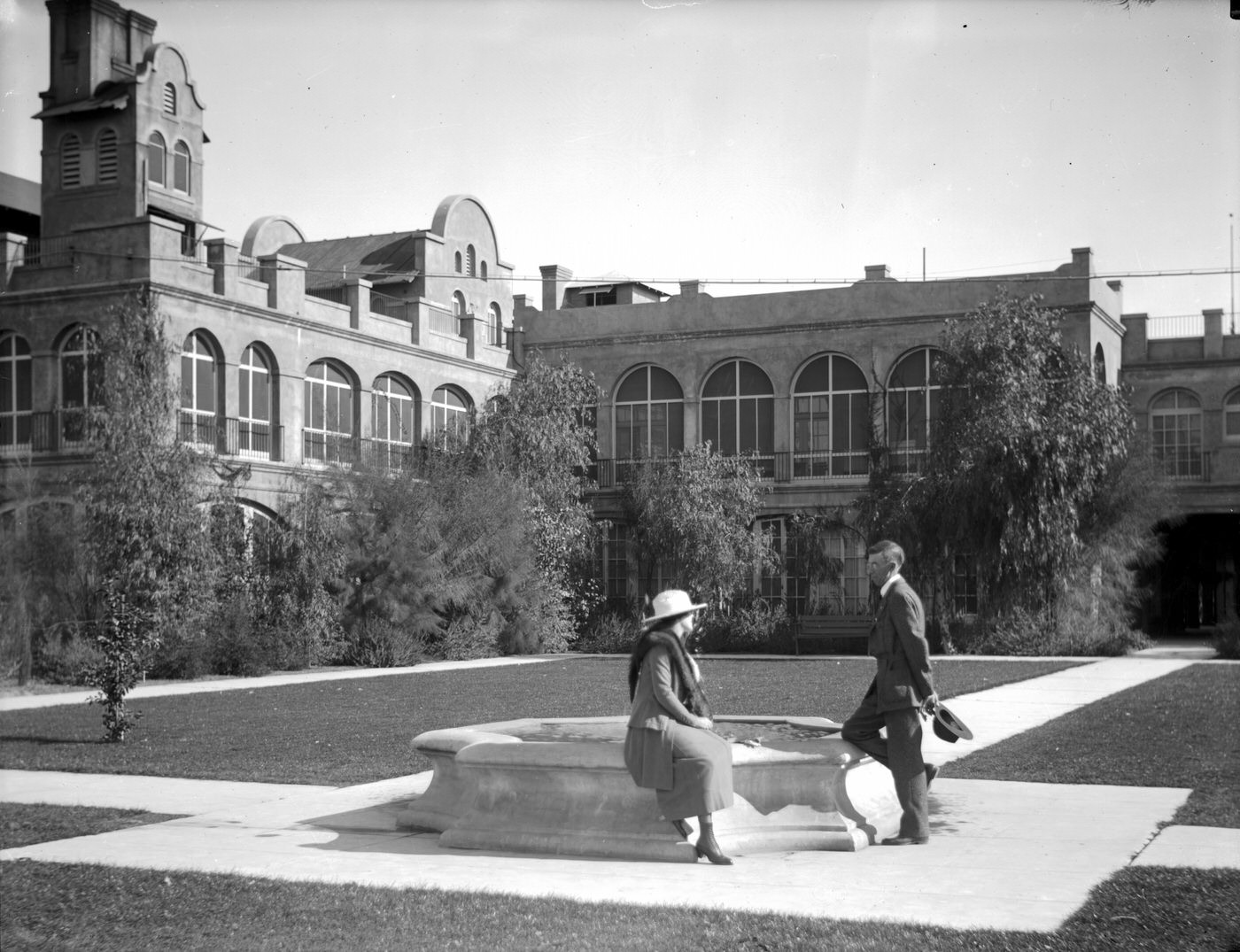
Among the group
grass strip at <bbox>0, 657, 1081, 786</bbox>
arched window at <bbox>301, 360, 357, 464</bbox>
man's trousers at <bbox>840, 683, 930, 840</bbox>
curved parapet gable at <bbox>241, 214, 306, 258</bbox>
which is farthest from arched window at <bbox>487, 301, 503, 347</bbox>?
man's trousers at <bbox>840, 683, 930, 840</bbox>

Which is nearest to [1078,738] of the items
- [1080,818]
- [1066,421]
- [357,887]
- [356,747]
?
[1080,818]

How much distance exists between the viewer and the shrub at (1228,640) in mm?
30094

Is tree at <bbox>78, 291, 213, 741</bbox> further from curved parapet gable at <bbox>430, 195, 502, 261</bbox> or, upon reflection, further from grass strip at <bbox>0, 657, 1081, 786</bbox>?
curved parapet gable at <bbox>430, 195, 502, 261</bbox>

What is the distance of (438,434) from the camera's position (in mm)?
35594

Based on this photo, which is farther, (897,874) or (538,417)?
(538,417)

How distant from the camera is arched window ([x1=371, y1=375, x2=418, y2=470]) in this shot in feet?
126

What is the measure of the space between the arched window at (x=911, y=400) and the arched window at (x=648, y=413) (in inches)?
251

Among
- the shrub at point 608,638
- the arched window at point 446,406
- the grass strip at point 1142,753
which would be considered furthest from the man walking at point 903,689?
the arched window at point 446,406

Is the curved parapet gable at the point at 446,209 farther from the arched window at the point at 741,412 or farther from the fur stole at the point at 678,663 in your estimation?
the fur stole at the point at 678,663

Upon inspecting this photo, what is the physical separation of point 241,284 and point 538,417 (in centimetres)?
789

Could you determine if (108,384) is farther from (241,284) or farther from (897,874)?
(897,874)

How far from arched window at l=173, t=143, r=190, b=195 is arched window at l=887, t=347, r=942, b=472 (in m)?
19.9

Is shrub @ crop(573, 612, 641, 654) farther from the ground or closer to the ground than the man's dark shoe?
closer to the ground

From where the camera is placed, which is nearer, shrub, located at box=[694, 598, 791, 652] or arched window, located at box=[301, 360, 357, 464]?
shrub, located at box=[694, 598, 791, 652]
